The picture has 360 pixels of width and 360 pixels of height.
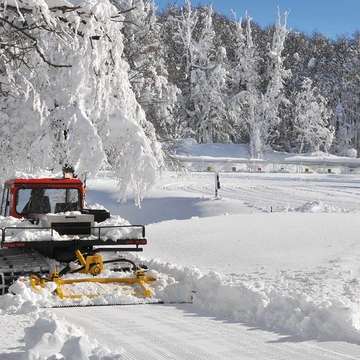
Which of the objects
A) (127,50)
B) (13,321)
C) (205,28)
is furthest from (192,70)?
(13,321)

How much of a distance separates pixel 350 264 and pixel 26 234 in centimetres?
501

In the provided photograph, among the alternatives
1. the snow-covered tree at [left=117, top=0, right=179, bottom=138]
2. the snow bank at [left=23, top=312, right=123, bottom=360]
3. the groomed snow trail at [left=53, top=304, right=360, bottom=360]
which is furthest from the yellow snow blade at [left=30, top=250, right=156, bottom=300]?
the snow-covered tree at [left=117, top=0, right=179, bottom=138]

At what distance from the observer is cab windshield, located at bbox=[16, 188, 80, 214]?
35.5ft

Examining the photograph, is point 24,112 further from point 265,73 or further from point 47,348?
point 265,73

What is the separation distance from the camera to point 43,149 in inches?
634

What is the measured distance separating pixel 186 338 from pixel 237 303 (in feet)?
5.04

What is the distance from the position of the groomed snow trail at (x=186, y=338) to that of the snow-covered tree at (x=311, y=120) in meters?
56.7

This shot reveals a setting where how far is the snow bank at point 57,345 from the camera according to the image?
4.88m

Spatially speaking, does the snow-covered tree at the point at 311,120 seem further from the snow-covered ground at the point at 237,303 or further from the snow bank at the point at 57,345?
the snow bank at the point at 57,345

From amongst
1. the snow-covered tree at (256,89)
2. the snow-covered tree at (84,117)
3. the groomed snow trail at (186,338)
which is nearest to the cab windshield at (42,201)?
the groomed snow trail at (186,338)

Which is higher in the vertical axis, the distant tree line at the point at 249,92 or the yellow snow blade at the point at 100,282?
the distant tree line at the point at 249,92

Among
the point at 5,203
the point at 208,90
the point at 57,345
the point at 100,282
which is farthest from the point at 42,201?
the point at 208,90

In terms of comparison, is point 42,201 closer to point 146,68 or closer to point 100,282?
point 100,282

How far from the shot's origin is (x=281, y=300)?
7086 millimetres
